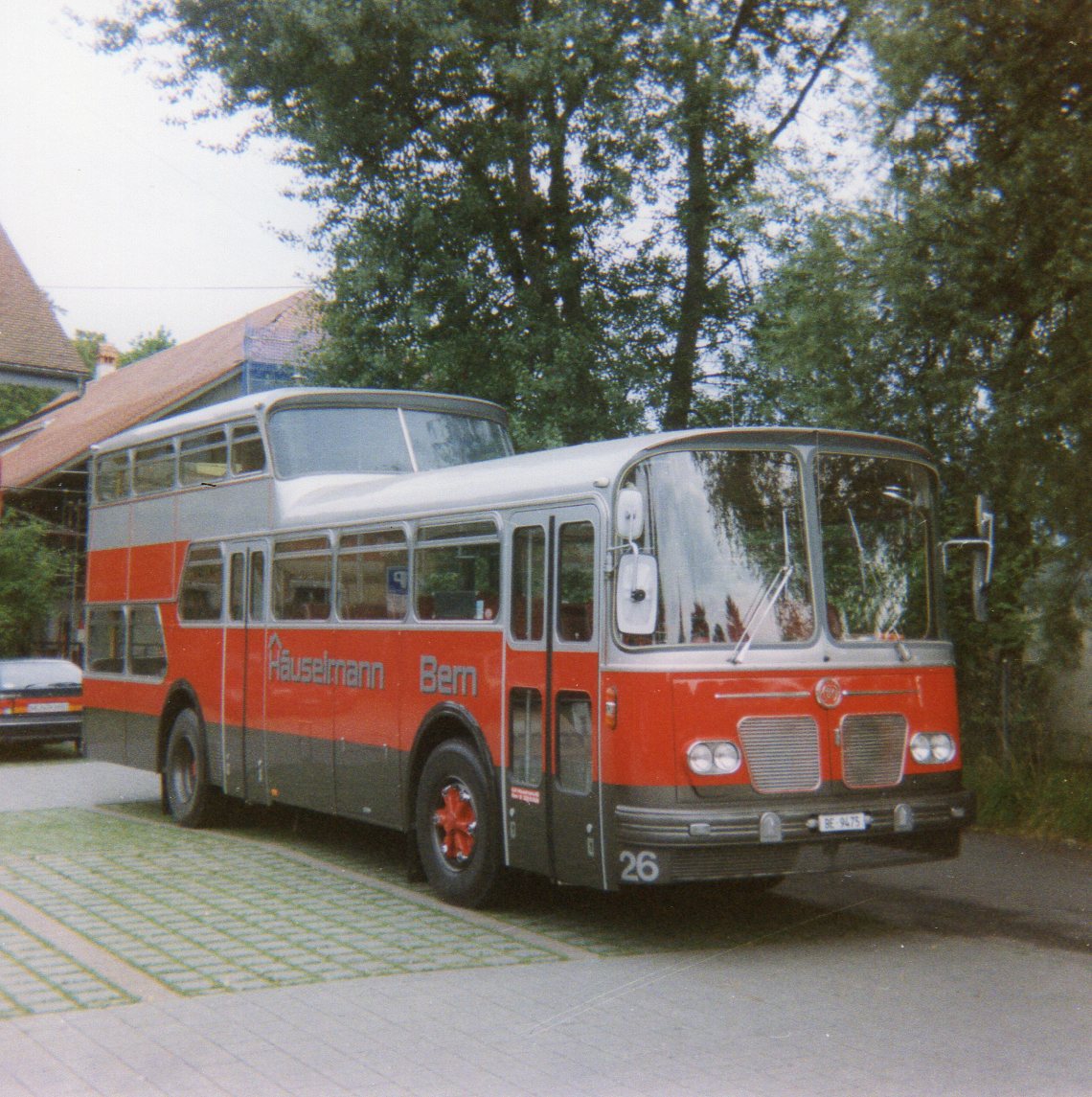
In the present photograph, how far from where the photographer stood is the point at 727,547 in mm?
7949

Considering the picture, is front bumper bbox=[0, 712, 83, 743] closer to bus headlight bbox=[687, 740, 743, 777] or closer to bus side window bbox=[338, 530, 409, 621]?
bus side window bbox=[338, 530, 409, 621]

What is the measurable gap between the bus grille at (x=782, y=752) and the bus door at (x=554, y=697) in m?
0.83

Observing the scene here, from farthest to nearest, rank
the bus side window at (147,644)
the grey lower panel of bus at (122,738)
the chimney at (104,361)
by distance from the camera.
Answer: the chimney at (104,361) → the grey lower panel of bus at (122,738) → the bus side window at (147,644)

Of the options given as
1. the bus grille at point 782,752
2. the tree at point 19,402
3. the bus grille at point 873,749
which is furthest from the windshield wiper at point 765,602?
the tree at point 19,402

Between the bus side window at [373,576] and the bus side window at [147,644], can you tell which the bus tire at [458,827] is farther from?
the bus side window at [147,644]

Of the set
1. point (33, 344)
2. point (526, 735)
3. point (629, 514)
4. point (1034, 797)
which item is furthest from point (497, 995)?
point (33, 344)

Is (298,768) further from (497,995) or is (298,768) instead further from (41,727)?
(41,727)

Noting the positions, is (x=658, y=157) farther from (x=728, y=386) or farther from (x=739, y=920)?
(x=739, y=920)

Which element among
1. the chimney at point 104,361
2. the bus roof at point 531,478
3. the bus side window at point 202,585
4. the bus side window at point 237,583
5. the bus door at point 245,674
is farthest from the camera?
the chimney at point 104,361

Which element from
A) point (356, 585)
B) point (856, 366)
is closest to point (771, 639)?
point (356, 585)

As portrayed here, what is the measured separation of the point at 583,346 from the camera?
18484 mm

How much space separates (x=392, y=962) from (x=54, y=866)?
13.5 ft

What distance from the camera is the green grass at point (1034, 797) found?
1195 centimetres

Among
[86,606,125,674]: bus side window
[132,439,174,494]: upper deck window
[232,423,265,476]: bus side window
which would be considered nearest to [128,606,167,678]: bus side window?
[86,606,125,674]: bus side window
